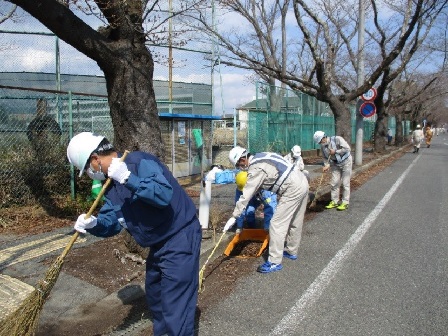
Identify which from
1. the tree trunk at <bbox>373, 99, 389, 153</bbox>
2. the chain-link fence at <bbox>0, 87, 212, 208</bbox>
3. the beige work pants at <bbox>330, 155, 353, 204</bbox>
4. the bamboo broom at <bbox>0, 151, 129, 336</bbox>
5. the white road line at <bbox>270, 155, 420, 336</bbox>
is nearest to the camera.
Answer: the bamboo broom at <bbox>0, 151, 129, 336</bbox>

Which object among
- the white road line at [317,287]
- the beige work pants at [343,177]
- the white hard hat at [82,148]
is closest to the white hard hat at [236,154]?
the white road line at [317,287]

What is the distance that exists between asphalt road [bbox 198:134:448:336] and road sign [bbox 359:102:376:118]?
7833 millimetres

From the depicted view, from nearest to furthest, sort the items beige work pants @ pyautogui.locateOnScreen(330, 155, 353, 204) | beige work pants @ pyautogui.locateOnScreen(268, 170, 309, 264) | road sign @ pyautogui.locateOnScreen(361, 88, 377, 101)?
1. beige work pants @ pyautogui.locateOnScreen(268, 170, 309, 264)
2. beige work pants @ pyautogui.locateOnScreen(330, 155, 353, 204)
3. road sign @ pyautogui.locateOnScreen(361, 88, 377, 101)

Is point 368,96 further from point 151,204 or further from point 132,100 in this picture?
point 151,204

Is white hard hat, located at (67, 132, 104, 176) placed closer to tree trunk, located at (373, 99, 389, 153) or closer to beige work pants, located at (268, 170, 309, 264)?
beige work pants, located at (268, 170, 309, 264)

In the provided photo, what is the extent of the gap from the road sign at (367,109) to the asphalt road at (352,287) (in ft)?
25.7

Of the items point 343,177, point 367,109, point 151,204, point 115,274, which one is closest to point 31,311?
point 151,204

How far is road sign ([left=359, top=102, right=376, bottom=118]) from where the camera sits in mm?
14496

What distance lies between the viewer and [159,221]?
2.65m

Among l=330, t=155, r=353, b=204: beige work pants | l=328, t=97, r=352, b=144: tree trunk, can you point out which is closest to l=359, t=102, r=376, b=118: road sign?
l=328, t=97, r=352, b=144: tree trunk

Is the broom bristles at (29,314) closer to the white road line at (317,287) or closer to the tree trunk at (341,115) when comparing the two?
the white road line at (317,287)

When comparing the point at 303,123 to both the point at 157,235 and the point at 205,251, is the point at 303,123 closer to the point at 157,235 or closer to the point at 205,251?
the point at 205,251

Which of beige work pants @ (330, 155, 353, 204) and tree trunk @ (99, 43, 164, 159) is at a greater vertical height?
tree trunk @ (99, 43, 164, 159)

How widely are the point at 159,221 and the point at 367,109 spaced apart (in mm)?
13484
